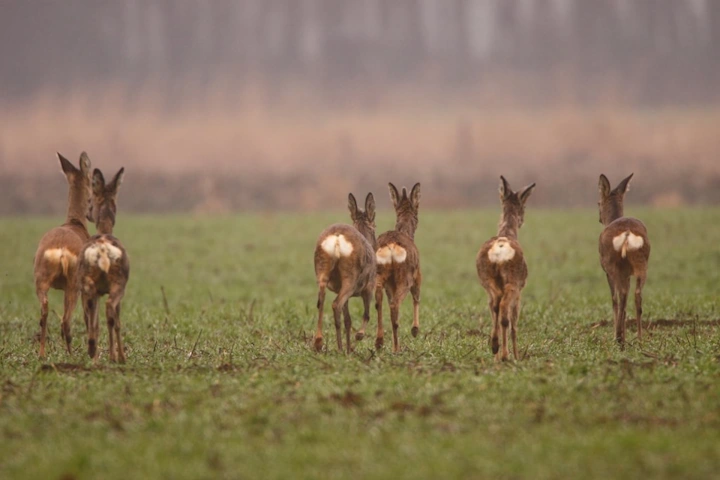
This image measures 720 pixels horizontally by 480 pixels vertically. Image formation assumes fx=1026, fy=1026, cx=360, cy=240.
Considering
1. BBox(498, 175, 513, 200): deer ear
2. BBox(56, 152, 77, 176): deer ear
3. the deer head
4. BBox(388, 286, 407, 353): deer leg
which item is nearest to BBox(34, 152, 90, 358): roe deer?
BBox(56, 152, 77, 176): deer ear

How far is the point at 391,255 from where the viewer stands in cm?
1456

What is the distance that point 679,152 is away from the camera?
3787 inches

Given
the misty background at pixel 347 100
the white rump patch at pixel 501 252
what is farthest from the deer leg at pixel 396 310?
the misty background at pixel 347 100

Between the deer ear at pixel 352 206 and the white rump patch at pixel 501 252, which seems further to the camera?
the deer ear at pixel 352 206

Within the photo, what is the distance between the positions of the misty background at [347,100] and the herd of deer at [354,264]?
60320 mm

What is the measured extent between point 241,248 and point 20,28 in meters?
116

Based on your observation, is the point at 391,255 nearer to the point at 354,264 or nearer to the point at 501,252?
the point at 354,264

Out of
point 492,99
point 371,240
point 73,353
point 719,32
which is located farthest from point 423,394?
point 719,32

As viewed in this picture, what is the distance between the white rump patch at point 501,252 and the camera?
12969 millimetres

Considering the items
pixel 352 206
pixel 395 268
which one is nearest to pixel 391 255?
pixel 395 268

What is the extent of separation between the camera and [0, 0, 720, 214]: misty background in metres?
93.2

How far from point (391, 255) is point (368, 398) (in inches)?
183

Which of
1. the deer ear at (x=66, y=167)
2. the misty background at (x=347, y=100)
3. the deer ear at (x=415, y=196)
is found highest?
the misty background at (x=347, y=100)

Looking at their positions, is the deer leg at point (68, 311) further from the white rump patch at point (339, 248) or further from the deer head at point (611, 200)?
the deer head at point (611, 200)
